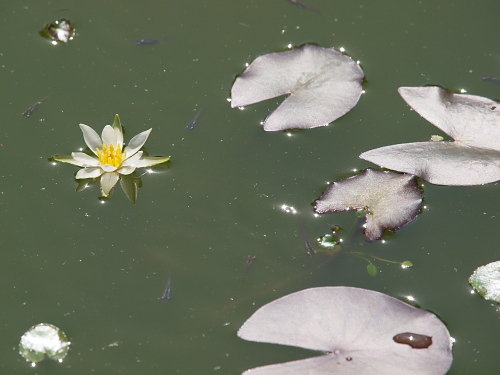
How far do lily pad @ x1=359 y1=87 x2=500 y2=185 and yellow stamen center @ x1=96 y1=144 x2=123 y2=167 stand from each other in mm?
1066

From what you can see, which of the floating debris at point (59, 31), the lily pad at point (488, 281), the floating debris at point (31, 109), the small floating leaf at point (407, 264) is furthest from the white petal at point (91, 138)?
the lily pad at point (488, 281)

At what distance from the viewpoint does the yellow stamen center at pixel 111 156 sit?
105 inches

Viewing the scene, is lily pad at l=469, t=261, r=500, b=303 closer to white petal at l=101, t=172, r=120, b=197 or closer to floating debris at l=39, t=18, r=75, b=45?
white petal at l=101, t=172, r=120, b=197

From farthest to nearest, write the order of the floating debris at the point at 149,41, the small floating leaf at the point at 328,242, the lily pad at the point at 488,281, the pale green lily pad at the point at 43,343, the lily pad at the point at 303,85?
the floating debris at the point at 149,41
the lily pad at the point at 303,85
the small floating leaf at the point at 328,242
the lily pad at the point at 488,281
the pale green lily pad at the point at 43,343

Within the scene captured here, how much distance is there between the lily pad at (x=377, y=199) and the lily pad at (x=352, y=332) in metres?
0.34

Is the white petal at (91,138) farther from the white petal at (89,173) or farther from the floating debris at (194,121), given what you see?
the floating debris at (194,121)

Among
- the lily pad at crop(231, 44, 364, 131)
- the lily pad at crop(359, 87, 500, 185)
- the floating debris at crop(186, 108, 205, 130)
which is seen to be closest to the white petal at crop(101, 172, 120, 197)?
the floating debris at crop(186, 108, 205, 130)

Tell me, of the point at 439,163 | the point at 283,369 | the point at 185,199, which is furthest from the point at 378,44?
the point at 283,369

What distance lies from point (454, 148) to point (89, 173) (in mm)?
1597

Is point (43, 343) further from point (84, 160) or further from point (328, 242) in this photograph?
point (328, 242)

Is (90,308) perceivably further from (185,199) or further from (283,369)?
(283,369)

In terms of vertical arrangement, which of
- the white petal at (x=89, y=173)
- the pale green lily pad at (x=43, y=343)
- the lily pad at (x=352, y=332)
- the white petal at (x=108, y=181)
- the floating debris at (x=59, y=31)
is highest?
the floating debris at (x=59, y=31)

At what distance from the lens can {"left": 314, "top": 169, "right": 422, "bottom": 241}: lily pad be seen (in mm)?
2480

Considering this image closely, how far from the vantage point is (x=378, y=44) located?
316 cm
